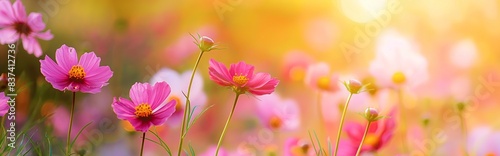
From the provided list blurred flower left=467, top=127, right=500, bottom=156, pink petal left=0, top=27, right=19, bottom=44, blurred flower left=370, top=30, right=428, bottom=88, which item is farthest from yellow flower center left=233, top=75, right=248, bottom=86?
blurred flower left=467, top=127, right=500, bottom=156

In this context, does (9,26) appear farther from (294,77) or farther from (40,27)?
(294,77)

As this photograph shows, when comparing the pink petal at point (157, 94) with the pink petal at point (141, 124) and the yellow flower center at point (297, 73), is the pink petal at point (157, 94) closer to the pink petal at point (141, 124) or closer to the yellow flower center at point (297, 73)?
the pink petal at point (141, 124)

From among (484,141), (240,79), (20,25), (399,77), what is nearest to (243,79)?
(240,79)

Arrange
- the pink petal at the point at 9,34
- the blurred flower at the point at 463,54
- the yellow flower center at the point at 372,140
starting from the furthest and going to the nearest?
1. the blurred flower at the point at 463,54
2. the yellow flower center at the point at 372,140
3. the pink petal at the point at 9,34

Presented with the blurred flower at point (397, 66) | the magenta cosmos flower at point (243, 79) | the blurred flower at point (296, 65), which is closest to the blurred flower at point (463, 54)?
the blurred flower at point (397, 66)

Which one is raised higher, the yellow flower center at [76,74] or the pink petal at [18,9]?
the pink petal at [18,9]

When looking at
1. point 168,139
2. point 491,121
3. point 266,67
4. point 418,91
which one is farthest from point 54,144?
point 491,121

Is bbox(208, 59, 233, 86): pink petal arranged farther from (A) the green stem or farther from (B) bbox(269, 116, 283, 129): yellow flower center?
(A) the green stem
